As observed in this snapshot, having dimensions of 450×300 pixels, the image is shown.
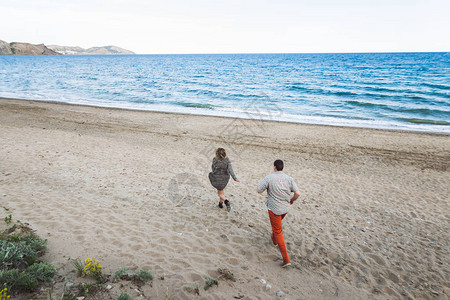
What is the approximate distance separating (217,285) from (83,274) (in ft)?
6.86

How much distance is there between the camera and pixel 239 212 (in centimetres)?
655

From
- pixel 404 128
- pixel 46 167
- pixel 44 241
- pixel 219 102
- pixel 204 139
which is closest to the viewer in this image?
pixel 44 241

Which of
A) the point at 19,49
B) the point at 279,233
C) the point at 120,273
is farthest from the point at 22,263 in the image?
the point at 19,49

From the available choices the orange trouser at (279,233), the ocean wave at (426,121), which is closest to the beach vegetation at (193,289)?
the orange trouser at (279,233)

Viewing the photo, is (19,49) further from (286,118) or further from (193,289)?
(193,289)

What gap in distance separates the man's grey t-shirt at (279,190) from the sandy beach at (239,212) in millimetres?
1162

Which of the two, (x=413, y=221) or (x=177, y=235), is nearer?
(x=177, y=235)

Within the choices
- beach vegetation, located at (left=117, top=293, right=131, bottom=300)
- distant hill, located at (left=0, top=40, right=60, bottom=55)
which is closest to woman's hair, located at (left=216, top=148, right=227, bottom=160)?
beach vegetation, located at (left=117, top=293, right=131, bottom=300)

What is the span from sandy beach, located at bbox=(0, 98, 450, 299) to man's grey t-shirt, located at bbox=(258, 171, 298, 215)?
3.81 ft

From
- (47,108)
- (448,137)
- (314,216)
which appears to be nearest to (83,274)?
(314,216)

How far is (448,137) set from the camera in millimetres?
13953

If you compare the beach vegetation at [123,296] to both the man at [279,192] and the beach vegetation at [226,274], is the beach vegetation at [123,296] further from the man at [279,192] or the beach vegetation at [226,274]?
the man at [279,192]

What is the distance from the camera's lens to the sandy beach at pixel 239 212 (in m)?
4.30

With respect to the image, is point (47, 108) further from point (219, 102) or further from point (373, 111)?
point (373, 111)
